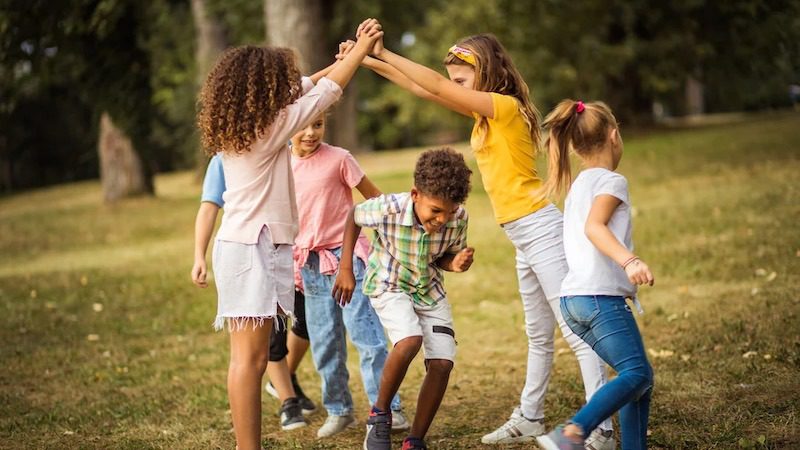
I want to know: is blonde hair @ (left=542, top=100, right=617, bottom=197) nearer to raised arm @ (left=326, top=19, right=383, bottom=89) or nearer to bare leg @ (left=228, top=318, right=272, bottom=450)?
raised arm @ (left=326, top=19, right=383, bottom=89)

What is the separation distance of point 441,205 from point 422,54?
2938 cm

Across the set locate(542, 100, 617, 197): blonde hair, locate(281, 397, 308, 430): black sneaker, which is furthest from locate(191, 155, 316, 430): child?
locate(542, 100, 617, 197): blonde hair

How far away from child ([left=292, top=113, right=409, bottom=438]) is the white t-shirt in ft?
4.25

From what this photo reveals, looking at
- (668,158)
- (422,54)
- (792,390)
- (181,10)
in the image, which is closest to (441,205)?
(792,390)

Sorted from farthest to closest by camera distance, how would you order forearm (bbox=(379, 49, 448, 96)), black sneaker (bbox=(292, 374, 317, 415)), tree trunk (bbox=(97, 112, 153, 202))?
1. tree trunk (bbox=(97, 112, 153, 202))
2. black sneaker (bbox=(292, 374, 317, 415))
3. forearm (bbox=(379, 49, 448, 96))

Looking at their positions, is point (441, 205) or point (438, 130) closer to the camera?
point (441, 205)

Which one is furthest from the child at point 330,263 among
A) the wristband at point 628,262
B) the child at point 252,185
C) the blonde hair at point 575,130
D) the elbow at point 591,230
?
the wristband at point 628,262

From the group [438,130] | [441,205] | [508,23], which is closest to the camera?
[441,205]

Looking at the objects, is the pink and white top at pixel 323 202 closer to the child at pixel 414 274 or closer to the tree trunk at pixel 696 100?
the child at pixel 414 274

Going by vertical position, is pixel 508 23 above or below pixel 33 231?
above

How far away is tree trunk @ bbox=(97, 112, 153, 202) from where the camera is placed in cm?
1852

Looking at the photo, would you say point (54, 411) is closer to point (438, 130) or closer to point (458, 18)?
point (458, 18)

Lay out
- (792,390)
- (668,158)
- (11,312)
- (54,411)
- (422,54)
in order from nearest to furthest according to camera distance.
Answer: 1. (792,390)
2. (54,411)
3. (11,312)
4. (668,158)
5. (422,54)

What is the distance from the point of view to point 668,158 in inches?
648
